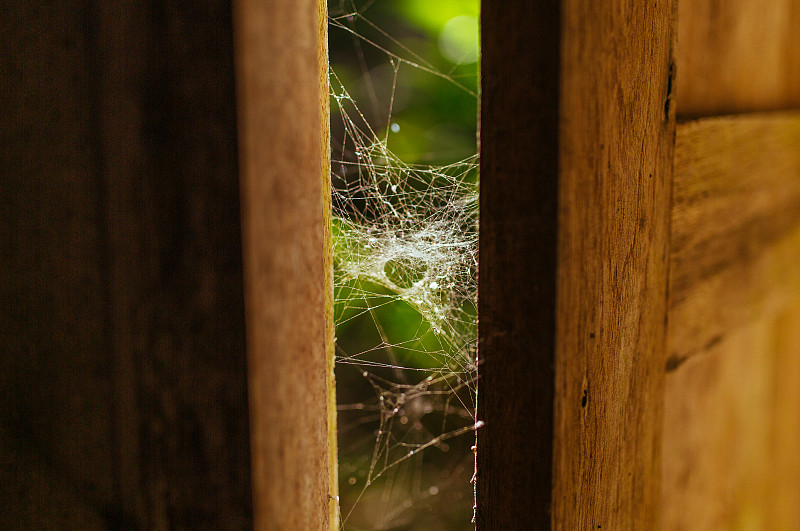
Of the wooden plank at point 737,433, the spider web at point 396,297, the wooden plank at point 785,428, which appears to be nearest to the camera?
the wooden plank at point 737,433

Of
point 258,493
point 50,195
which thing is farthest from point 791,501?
point 50,195

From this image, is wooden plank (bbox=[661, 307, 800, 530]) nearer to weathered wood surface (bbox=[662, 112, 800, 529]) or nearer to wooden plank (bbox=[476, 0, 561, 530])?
weathered wood surface (bbox=[662, 112, 800, 529])

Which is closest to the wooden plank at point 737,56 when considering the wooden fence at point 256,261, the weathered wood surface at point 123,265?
the wooden fence at point 256,261

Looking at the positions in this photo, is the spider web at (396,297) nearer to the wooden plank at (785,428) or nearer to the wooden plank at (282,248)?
the wooden plank at (785,428)

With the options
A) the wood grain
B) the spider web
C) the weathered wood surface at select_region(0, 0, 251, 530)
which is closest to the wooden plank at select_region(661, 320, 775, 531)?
the wood grain

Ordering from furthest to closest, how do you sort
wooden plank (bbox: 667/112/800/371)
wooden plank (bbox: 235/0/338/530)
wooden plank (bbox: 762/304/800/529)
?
wooden plank (bbox: 762/304/800/529) < wooden plank (bbox: 667/112/800/371) < wooden plank (bbox: 235/0/338/530)

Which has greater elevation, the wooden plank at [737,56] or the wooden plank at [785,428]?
the wooden plank at [737,56]
